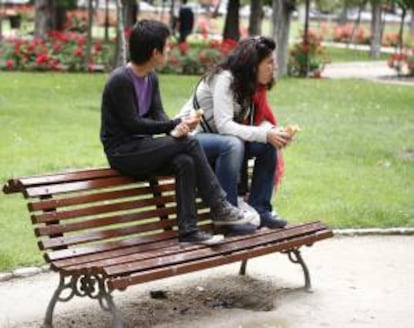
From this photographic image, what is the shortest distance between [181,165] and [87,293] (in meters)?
0.88

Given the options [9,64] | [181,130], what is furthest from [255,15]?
[181,130]

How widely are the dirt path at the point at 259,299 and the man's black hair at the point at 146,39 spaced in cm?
145

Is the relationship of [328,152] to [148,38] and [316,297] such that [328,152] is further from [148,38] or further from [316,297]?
[148,38]

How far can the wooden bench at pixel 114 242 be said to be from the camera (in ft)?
15.7

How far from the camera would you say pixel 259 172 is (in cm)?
585

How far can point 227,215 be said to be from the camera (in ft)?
17.8

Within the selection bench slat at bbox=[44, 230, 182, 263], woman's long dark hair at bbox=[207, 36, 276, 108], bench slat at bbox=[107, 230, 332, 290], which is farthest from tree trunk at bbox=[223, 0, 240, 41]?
bench slat at bbox=[44, 230, 182, 263]

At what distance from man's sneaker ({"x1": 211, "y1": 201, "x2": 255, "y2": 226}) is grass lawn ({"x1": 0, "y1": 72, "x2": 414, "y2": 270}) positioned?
1510 millimetres

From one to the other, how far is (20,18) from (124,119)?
38.9 meters

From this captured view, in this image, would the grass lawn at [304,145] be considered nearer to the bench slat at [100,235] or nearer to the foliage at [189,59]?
the bench slat at [100,235]

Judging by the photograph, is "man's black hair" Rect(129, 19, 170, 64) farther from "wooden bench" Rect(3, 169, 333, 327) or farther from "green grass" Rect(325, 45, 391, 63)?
"green grass" Rect(325, 45, 391, 63)

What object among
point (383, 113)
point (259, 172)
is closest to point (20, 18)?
point (383, 113)

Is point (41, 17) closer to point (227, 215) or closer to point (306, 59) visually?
point (306, 59)

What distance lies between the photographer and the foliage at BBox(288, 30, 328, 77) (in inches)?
928
